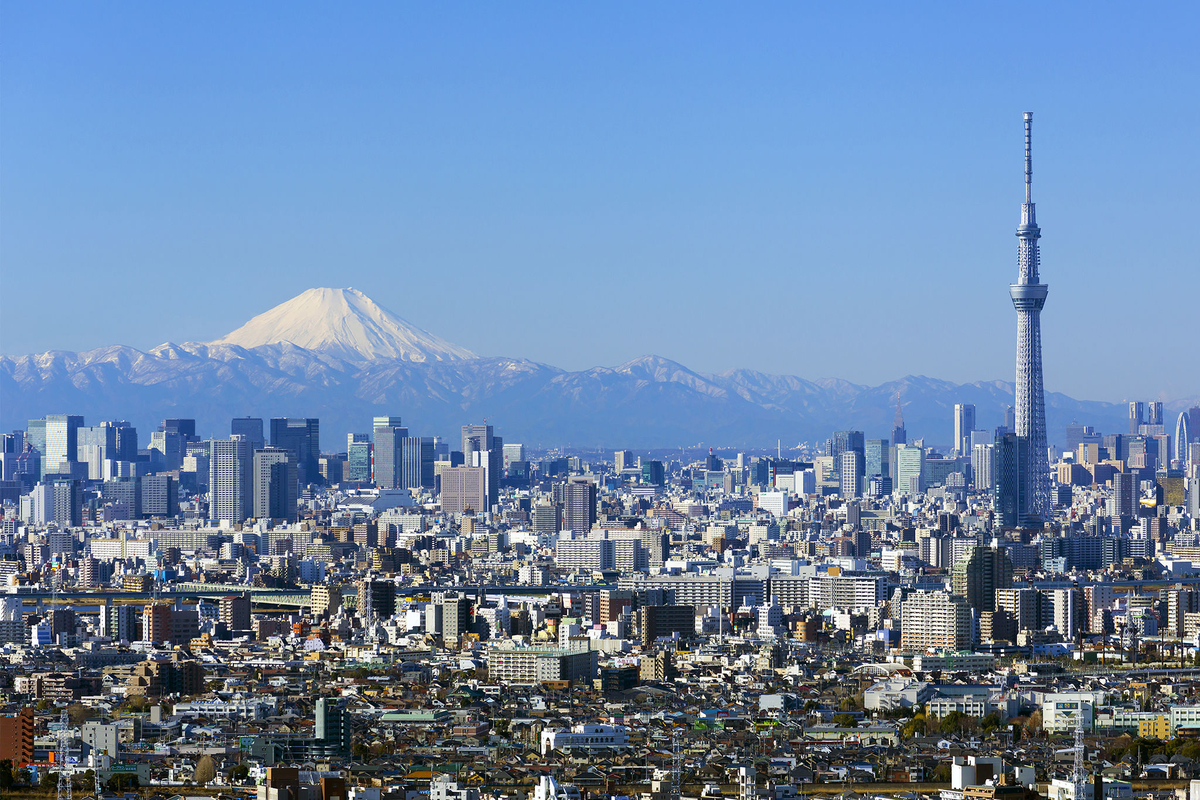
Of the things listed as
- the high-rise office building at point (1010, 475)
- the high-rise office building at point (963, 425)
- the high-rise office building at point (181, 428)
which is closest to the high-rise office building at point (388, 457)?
the high-rise office building at point (181, 428)

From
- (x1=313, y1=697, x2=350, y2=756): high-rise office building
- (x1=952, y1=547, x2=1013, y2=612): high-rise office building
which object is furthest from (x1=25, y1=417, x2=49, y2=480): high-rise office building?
(x1=313, y1=697, x2=350, y2=756): high-rise office building

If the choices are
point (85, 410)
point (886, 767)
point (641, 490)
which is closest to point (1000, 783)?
point (886, 767)

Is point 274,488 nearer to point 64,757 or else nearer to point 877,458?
point 877,458

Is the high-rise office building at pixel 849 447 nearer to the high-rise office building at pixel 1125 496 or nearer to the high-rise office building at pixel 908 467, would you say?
the high-rise office building at pixel 908 467

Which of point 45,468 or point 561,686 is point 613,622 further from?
point 45,468

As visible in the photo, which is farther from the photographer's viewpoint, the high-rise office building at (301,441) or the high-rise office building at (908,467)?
the high-rise office building at (908,467)

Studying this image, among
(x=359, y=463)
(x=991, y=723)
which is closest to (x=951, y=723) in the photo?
(x=991, y=723)

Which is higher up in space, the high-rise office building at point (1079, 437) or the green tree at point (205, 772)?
the high-rise office building at point (1079, 437)

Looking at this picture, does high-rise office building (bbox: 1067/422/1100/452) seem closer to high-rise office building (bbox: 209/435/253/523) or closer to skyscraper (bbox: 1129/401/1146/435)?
skyscraper (bbox: 1129/401/1146/435)
